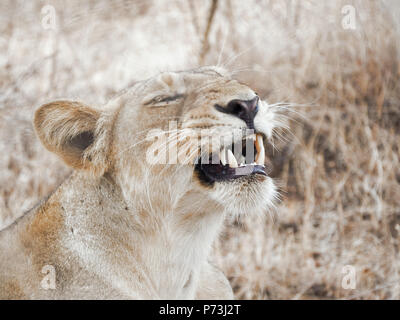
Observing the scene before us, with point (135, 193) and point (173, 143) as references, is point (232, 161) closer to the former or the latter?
point (173, 143)

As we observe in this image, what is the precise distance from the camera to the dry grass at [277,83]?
5.13 meters

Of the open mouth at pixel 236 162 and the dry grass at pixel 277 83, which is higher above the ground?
the dry grass at pixel 277 83

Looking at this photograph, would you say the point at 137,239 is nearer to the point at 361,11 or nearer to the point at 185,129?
the point at 185,129

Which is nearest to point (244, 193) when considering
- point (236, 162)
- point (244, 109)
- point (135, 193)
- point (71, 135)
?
point (236, 162)

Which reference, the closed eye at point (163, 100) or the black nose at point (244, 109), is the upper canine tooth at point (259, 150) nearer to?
the black nose at point (244, 109)

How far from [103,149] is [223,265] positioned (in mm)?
2299

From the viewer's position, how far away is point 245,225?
5234 mm

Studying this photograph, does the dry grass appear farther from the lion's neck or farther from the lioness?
the lioness

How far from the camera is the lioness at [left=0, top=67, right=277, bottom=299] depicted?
274cm

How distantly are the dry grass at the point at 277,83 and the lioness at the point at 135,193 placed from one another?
82.2 inches

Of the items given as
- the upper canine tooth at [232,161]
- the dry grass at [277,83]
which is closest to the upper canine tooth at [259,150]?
the upper canine tooth at [232,161]
